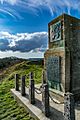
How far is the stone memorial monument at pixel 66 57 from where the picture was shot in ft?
31.1

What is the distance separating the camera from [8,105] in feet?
33.6

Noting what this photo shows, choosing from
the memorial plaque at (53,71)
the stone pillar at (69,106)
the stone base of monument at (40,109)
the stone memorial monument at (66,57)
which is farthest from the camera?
the memorial plaque at (53,71)

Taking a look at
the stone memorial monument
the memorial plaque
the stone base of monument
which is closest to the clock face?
the stone memorial monument

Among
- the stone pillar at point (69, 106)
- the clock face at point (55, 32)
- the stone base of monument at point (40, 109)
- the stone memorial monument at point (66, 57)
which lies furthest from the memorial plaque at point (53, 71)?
the stone pillar at point (69, 106)

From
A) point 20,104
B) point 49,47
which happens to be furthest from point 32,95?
point 49,47

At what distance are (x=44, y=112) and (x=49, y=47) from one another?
5.05 m

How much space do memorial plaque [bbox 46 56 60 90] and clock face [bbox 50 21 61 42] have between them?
123 cm

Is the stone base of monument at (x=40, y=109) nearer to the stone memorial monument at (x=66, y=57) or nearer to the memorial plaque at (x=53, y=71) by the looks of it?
the stone memorial monument at (x=66, y=57)

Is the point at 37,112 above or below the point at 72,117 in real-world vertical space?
below

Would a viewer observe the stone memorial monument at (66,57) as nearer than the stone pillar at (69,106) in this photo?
No

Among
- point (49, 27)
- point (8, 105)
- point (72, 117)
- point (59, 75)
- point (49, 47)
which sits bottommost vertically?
point (8, 105)

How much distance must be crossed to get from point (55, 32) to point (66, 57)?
6.68 ft

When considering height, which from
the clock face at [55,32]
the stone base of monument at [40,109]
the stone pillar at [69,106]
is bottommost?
the stone base of monument at [40,109]

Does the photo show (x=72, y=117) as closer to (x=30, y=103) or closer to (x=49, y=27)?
(x=30, y=103)
